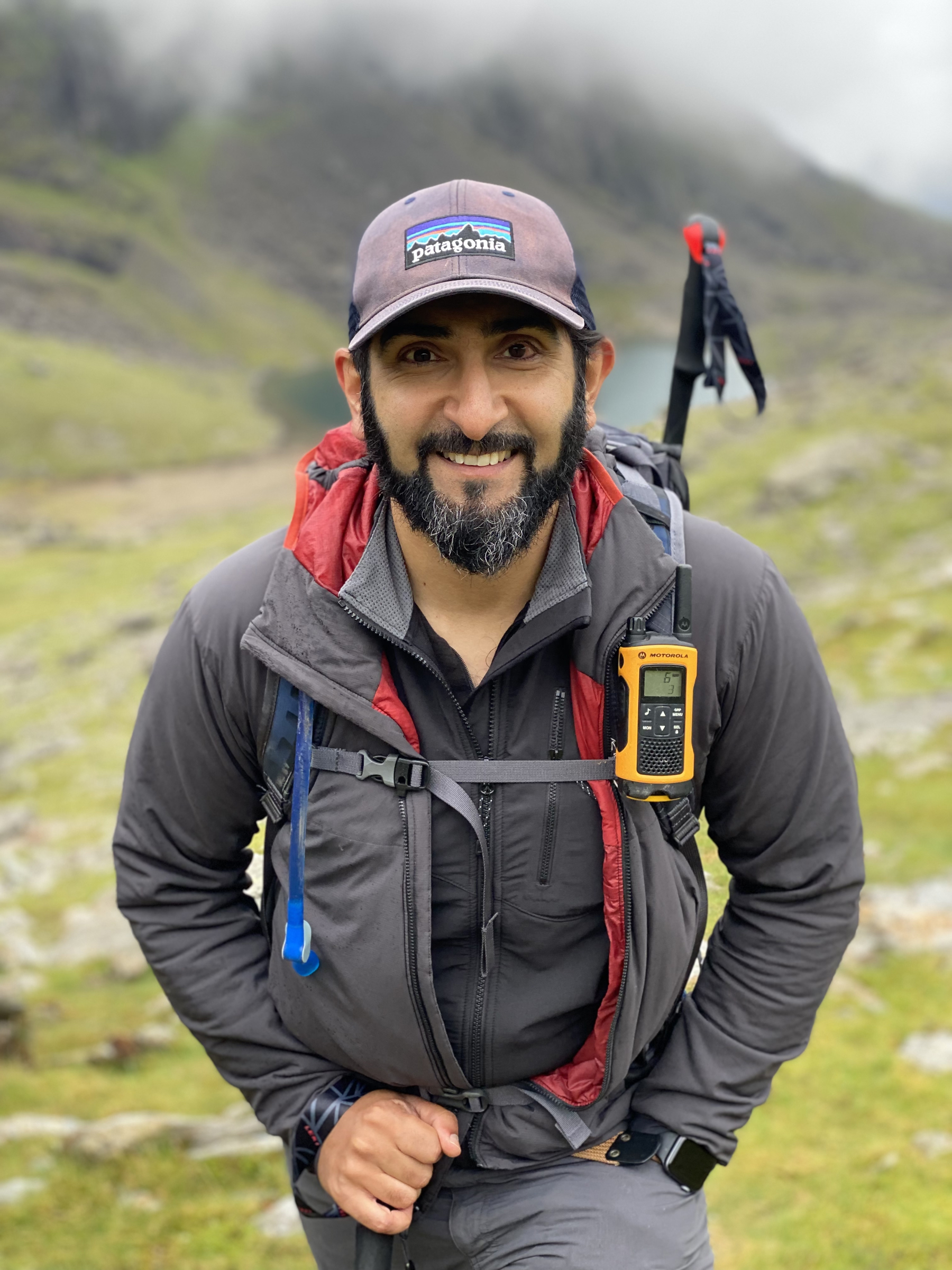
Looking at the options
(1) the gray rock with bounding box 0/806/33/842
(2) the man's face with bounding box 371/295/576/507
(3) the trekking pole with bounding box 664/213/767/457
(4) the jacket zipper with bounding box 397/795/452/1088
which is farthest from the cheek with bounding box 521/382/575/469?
(1) the gray rock with bounding box 0/806/33/842

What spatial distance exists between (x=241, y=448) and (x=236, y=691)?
11445 cm

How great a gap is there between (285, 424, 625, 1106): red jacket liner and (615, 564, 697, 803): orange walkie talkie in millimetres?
131

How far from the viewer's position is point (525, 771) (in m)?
3.12

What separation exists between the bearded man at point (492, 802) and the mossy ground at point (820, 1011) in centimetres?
55

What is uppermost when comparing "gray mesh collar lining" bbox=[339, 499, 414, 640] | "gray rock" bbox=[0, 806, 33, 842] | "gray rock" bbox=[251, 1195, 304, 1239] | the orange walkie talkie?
"gray mesh collar lining" bbox=[339, 499, 414, 640]

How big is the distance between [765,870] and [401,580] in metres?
1.47

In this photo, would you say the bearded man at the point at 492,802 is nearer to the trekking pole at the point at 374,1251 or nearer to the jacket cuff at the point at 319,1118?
the jacket cuff at the point at 319,1118

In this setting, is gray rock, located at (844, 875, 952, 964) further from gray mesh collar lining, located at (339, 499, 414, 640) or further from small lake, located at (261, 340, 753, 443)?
small lake, located at (261, 340, 753, 443)

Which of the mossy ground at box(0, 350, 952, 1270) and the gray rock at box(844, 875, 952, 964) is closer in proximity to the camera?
the mossy ground at box(0, 350, 952, 1270)

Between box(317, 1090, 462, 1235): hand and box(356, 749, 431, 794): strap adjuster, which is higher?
box(356, 749, 431, 794): strap adjuster

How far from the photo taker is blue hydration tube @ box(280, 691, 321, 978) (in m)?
3.14

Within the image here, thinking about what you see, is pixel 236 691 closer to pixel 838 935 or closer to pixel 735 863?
pixel 735 863

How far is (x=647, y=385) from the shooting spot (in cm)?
10594

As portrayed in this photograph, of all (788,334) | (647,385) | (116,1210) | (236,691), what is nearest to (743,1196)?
(116,1210)
